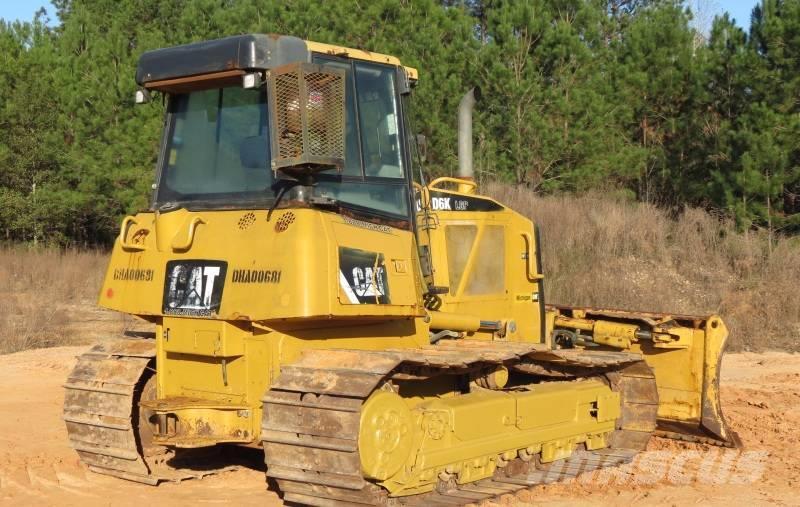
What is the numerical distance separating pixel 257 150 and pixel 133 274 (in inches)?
45.4

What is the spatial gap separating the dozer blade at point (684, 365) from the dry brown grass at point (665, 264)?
7.69 m

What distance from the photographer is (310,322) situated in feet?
20.4

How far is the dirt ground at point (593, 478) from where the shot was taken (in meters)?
6.81

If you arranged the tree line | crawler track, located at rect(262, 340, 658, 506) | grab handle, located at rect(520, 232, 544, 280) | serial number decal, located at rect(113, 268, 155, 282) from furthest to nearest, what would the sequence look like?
the tree line → grab handle, located at rect(520, 232, 544, 280) → serial number decal, located at rect(113, 268, 155, 282) → crawler track, located at rect(262, 340, 658, 506)

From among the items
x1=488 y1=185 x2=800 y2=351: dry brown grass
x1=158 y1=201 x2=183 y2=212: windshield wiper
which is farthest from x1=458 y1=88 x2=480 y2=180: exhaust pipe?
x1=488 y1=185 x2=800 y2=351: dry brown grass

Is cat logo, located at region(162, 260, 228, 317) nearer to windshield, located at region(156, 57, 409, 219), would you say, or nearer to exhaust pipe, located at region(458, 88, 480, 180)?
windshield, located at region(156, 57, 409, 219)

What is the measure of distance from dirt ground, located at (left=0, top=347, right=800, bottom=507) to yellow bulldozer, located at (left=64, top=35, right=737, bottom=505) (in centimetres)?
19

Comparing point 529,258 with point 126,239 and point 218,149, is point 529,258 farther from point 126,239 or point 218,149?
point 126,239

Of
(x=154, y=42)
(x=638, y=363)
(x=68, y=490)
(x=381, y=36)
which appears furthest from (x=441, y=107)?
(x=68, y=490)

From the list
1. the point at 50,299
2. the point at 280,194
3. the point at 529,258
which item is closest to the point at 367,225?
the point at 280,194

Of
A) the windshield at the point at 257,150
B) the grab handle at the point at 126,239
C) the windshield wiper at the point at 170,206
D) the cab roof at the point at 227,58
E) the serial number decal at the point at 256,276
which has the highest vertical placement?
the cab roof at the point at 227,58

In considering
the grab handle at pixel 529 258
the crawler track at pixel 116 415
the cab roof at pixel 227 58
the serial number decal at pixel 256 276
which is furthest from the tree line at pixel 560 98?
the serial number decal at pixel 256 276

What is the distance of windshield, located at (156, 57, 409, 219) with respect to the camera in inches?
253

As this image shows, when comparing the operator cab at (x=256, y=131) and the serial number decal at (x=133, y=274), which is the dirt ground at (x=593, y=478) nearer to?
the serial number decal at (x=133, y=274)
